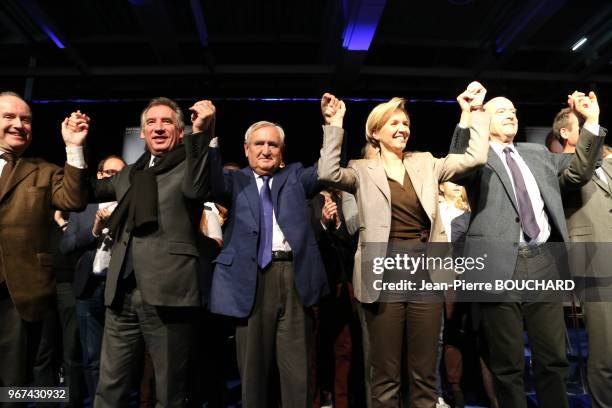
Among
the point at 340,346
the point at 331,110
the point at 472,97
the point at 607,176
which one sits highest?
the point at 472,97

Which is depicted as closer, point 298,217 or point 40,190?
point 40,190

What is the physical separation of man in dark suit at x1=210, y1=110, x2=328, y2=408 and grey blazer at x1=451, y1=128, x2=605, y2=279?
0.82m

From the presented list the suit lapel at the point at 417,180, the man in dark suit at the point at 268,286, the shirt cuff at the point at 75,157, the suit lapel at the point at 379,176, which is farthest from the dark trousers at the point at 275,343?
the shirt cuff at the point at 75,157

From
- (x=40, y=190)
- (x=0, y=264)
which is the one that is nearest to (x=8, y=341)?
(x=0, y=264)

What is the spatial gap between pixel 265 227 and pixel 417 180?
0.79 meters

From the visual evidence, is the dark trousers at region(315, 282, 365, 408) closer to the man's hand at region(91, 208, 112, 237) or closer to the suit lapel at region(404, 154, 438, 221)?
the suit lapel at region(404, 154, 438, 221)

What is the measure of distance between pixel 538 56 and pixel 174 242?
19.5 ft

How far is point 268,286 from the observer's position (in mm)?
2217

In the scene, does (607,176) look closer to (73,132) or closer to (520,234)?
(520,234)

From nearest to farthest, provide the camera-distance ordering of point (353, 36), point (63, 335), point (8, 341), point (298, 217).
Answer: point (8, 341)
point (298, 217)
point (63, 335)
point (353, 36)

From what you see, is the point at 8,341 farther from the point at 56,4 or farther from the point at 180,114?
the point at 56,4

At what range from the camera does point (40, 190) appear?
2.15m

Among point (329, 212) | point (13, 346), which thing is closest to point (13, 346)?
point (13, 346)

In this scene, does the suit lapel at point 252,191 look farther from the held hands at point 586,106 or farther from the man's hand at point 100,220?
the held hands at point 586,106
